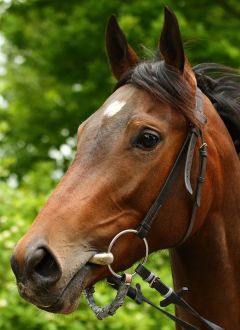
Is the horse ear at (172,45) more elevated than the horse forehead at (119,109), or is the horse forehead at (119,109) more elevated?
the horse ear at (172,45)

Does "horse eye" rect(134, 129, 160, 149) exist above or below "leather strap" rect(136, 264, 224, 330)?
above

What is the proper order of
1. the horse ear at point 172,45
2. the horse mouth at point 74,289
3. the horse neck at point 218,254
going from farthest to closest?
1. the horse neck at point 218,254
2. the horse ear at point 172,45
3. the horse mouth at point 74,289

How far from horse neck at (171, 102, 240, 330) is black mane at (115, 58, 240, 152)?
201mm

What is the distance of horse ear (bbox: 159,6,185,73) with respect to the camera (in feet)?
9.11

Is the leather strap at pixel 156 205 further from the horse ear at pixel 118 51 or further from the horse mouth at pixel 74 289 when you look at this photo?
the horse ear at pixel 118 51

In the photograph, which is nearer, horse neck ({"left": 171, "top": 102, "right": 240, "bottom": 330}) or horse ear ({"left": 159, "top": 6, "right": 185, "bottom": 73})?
horse ear ({"left": 159, "top": 6, "right": 185, "bottom": 73})

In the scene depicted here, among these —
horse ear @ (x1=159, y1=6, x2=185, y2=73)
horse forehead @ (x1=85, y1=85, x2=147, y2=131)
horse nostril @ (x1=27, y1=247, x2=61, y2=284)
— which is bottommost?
horse nostril @ (x1=27, y1=247, x2=61, y2=284)

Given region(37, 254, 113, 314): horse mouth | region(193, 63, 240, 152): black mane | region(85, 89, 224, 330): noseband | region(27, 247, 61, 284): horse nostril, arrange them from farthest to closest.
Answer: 1. region(193, 63, 240, 152): black mane
2. region(85, 89, 224, 330): noseband
3. region(37, 254, 113, 314): horse mouth
4. region(27, 247, 61, 284): horse nostril

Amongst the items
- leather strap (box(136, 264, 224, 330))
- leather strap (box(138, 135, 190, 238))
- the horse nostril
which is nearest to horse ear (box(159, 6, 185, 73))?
leather strap (box(138, 135, 190, 238))

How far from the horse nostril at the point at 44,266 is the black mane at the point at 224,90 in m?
1.18

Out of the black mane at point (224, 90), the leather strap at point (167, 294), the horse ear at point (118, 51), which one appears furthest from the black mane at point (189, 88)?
the leather strap at point (167, 294)

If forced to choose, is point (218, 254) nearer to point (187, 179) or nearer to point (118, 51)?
point (187, 179)

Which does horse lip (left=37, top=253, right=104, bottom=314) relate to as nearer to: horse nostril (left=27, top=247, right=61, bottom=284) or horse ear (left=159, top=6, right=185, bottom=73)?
horse nostril (left=27, top=247, right=61, bottom=284)

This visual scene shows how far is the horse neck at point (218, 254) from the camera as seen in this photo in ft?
9.50
